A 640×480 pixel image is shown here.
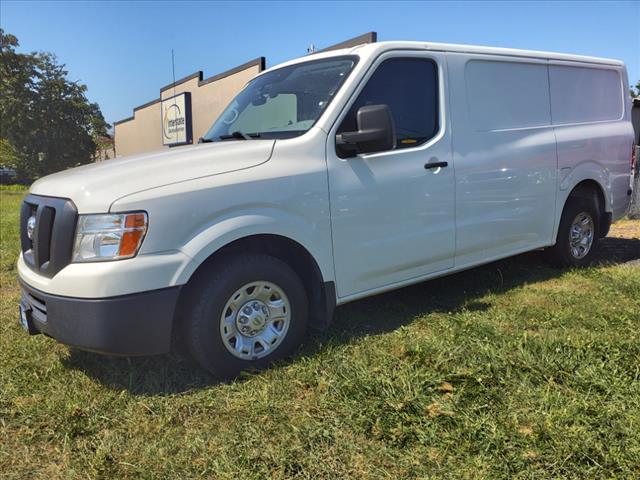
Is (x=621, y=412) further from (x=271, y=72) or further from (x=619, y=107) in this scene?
(x=619, y=107)

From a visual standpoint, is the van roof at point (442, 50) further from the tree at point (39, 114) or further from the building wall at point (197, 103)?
the tree at point (39, 114)

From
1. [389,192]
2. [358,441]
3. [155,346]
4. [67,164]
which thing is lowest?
[358,441]

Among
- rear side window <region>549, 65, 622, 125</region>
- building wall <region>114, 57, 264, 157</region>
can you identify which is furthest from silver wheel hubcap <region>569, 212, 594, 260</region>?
building wall <region>114, 57, 264, 157</region>

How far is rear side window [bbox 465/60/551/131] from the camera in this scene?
168 inches

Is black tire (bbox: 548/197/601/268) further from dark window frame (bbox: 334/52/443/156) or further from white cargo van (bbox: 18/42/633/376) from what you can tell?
dark window frame (bbox: 334/52/443/156)

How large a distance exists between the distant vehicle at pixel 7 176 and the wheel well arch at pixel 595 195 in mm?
41251

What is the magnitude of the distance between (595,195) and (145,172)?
4667mm

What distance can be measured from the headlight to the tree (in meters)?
36.6

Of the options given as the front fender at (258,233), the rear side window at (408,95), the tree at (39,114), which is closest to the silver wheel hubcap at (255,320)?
the front fender at (258,233)

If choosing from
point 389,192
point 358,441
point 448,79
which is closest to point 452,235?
point 389,192

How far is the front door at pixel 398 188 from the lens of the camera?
137 inches

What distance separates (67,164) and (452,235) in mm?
37431

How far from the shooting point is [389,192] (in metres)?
3.64

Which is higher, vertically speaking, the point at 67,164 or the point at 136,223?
the point at 67,164
